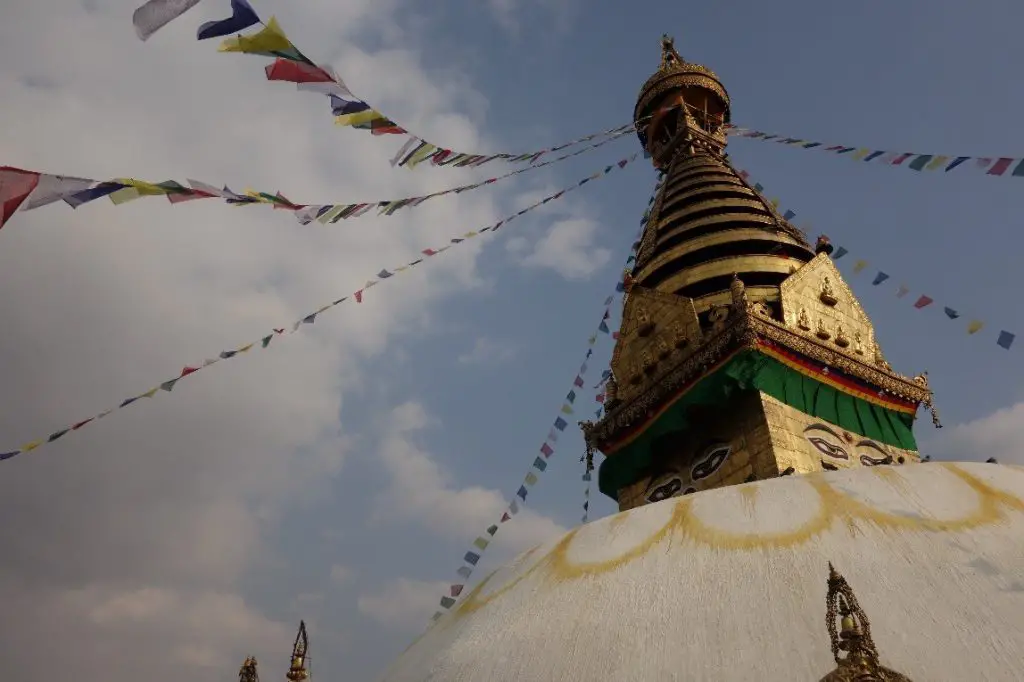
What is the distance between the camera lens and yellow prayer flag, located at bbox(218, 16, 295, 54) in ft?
13.9

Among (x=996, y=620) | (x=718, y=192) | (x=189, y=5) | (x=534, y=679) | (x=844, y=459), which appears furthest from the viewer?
(x=718, y=192)

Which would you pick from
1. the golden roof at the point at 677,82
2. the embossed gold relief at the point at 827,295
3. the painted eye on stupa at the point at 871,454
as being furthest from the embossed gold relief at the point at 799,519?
the golden roof at the point at 677,82

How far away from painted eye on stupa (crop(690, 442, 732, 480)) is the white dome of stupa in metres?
4.78

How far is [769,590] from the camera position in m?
3.67

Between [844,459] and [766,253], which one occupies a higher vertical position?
[766,253]

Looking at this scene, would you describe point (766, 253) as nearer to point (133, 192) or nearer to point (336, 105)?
point (336, 105)

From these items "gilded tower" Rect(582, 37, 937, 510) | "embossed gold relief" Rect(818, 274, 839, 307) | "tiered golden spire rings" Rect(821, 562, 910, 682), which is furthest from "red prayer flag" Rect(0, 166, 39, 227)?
"embossed gold relief" Rect(818, 274, 839, 307)

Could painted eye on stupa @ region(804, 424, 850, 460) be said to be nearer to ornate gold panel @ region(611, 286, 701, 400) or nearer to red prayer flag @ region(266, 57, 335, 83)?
ornate gold panel @ region(611, 286, 701, 400)

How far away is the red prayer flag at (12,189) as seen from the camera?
12.4ft

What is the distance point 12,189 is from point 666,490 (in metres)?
8.61

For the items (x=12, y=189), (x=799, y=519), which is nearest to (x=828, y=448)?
(x=799, y=519)

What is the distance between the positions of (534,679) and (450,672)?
26.2 inches

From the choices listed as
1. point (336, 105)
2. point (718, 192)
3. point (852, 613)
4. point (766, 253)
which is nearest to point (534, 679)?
point (852, 613)

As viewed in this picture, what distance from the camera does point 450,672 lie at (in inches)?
165
